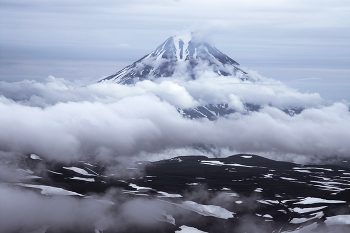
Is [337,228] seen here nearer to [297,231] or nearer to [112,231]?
[297,231]

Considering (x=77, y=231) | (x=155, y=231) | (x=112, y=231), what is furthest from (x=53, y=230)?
(x=155, y=231)

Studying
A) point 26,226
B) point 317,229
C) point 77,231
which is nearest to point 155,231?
point 77,231

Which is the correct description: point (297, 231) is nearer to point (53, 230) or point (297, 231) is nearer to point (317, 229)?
point (317, 229)

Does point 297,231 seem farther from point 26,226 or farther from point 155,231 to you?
point 26,226

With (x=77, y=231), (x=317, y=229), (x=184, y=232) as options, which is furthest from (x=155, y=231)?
(x=317, y=229)

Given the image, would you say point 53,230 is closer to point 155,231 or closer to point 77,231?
point 77,231
